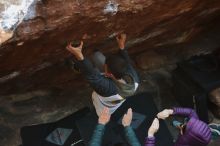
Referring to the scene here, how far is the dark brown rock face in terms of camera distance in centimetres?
379

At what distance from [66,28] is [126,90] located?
0.77 meters

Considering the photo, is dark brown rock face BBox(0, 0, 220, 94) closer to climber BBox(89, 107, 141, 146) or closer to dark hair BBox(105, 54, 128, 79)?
dark hair BBox(105, 54, 128, 79)

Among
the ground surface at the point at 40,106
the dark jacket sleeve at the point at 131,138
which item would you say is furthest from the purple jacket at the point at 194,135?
the ground surface at the point at 40,106

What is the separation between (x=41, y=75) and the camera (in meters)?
5.02

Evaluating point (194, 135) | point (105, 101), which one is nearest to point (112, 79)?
point (105, 101)

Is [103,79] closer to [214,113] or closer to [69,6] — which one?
[69,6]

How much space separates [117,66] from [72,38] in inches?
17.4

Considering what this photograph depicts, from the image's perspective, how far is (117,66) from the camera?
13.8ft

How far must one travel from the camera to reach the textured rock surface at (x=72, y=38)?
3.81m

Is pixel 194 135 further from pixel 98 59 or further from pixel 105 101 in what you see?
pixel 98 59

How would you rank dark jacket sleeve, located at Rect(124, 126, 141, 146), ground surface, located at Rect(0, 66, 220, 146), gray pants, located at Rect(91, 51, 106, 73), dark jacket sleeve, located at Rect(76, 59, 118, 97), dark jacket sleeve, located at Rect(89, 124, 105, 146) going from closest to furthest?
dark jacket sleeve, located at Rect(76, 59, 118, 97)
dark jacket sleeve, located at Rect(89, 124, 105, 146)
dark jacket sleeve, located at Rect(124, 126, 141, 146)
gray pants, located at Rect(91, 51, 106, 73)
ground surface, located at Rect(0, 66, 220, 146)

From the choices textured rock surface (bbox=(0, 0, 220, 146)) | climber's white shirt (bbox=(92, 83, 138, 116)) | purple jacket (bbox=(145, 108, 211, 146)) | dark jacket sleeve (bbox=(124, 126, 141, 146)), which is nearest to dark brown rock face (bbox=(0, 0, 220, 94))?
textured rock surface (bbox=(0, 0, 220, 146))

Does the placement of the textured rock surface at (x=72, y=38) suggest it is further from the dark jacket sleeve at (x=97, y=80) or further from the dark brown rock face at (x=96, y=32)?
the dark jacket sleeve at (x=97, y=80)

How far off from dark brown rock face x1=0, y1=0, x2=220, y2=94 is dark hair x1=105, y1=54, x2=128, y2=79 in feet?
1.03
